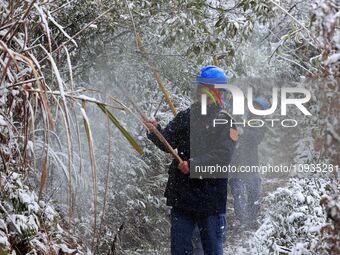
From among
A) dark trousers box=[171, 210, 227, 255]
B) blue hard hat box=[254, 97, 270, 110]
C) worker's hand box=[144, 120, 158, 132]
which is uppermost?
blue hard hat box=[254, 97, 270, 110]

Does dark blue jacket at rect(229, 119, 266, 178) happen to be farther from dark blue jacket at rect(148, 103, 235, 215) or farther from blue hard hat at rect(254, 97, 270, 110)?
dark blue jacket at rect(148, 103, 235, 215)

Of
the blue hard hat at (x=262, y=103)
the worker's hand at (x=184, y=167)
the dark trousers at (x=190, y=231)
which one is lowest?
the dark trousers at (x=190, y=231)

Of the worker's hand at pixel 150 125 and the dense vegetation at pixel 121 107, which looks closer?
the dense vegetation at pixel 121 107

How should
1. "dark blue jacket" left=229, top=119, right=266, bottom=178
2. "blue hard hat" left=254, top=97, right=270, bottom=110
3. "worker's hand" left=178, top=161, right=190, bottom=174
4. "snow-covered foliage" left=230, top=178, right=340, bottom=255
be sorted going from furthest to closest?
"dark blue jacket" left=229, top=119, right=266, bottom=178 → "blue hard hat" left=254, top=97, right=270, bottom=110 → "worker's hand" left=178, top=161, right=190, bottom=174 → "snow-covered foliage" left=230, top=178, right=340, bottom=255

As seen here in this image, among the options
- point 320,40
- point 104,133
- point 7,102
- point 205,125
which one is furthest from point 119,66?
point 320,40

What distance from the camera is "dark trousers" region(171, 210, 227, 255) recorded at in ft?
15.5

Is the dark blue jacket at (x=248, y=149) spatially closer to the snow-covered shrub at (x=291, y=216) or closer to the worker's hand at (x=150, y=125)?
the snow-covered shrub at (x=291, y=216)

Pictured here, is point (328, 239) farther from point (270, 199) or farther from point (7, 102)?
point (270, 199)

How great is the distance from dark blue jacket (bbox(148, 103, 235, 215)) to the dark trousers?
6 centimetres

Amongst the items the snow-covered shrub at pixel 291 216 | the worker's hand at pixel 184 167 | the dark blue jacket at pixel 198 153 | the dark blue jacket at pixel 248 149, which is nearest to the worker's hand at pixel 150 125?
the dark blue jacket at pixel 198 153

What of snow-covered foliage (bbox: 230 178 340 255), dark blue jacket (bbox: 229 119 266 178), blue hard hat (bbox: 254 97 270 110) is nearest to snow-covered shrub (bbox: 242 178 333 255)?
snow-covered foliage (bbox: 230 178 340 255)

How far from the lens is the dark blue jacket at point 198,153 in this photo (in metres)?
4.67

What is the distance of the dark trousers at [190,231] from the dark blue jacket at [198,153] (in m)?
0.06

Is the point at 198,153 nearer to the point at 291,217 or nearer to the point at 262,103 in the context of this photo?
the point at 291,217
